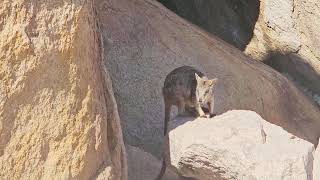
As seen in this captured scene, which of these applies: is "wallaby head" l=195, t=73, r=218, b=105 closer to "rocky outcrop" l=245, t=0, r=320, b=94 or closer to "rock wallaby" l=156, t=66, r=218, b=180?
"rock wallaby" l=156, t=66, r=218, b=180

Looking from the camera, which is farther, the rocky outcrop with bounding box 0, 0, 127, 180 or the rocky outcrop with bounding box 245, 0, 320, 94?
the rocky outcrop with bounding box 245, 0, 320, 94

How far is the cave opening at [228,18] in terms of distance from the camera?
10008mm

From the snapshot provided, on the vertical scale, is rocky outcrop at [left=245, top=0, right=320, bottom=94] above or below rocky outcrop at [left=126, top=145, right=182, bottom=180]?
above

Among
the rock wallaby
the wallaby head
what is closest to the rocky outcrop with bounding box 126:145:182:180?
the rock wallaby

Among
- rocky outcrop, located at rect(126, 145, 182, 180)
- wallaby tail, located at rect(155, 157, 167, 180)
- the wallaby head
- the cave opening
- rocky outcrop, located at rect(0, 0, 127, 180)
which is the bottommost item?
rocky outcrop, located at rect(126, 145, 182, 180)

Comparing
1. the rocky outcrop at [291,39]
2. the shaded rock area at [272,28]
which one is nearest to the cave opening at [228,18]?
the shaded rock area at [272,28]

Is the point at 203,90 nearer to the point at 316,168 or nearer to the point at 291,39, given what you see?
the point at 316,168

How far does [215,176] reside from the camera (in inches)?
257

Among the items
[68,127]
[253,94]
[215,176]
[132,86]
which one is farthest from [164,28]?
[68,127]

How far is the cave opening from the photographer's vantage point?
32.8ft

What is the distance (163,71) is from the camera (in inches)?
354

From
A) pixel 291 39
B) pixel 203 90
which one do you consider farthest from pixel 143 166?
pixel 291 39

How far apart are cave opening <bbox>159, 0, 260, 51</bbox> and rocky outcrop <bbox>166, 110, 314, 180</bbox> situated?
339 cm

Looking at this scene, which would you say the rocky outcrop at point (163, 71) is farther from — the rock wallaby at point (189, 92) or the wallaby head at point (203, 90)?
the wallaby head at point (203, 90)
